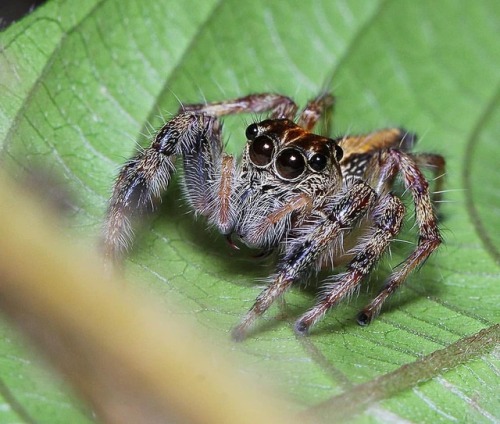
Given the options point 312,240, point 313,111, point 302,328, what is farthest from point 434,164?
point 302,328

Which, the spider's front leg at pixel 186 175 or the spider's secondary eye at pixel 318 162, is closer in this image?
the spider's front leg at pixel 186 175

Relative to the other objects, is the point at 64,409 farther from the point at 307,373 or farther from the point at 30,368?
the point at 307,373

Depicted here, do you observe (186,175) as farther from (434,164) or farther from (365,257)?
(434,164)

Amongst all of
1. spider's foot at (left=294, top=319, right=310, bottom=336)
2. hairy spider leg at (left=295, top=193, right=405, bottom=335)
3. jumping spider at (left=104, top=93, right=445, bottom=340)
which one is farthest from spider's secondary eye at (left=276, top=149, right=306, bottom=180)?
spider's foot at (left=294, top=319, right=310, bottom=336)

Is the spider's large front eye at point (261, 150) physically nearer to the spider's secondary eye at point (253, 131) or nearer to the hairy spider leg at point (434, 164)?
the spider's secondary eye at point (253, 131)

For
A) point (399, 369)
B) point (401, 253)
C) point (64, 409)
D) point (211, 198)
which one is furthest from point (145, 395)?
point (401, 253)

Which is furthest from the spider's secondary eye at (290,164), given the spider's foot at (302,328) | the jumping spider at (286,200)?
the spider's foot at (302,328)

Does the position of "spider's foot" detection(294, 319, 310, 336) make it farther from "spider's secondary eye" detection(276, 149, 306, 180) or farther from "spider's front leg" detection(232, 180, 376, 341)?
"spider's secondary eye" detection(276, 149, 306, 180)
